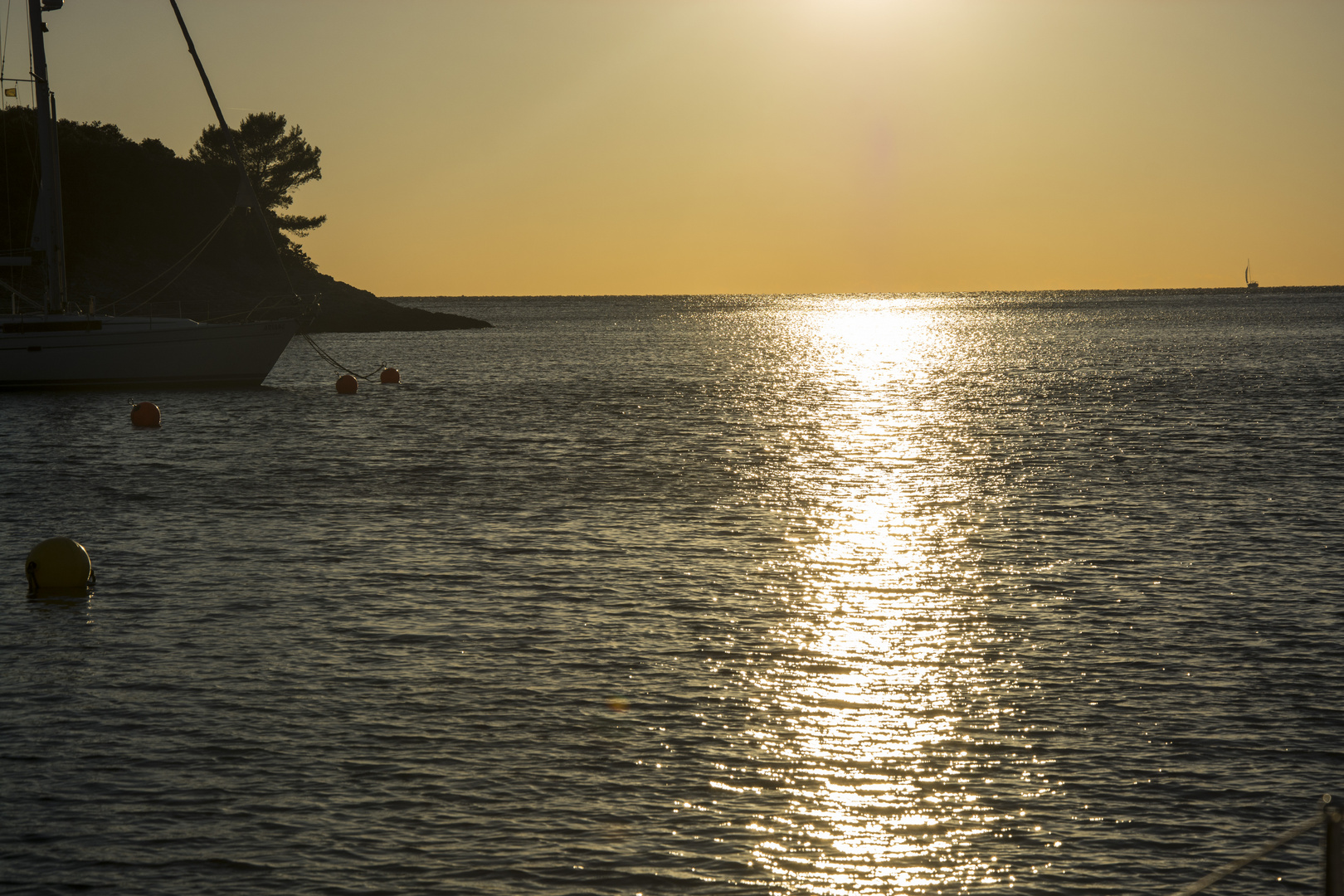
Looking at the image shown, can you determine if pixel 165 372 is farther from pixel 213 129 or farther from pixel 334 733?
pixel 213 129

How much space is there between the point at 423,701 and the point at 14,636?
20.4 feet

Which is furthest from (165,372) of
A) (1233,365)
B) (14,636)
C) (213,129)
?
(213,129)

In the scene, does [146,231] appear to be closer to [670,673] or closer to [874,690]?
[670,673]

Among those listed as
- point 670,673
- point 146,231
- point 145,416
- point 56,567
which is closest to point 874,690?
point 670,673

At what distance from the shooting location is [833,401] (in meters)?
59.8

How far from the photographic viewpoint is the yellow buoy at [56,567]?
1839 centimetres

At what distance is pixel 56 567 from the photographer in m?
18.4

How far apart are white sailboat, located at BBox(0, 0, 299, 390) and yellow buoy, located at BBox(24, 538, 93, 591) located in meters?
33.6

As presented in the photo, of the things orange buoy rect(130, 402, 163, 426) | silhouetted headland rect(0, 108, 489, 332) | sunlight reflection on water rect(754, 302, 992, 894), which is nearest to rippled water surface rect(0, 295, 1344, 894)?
sunlight reflection on water rect(754, 302, 992, 894)

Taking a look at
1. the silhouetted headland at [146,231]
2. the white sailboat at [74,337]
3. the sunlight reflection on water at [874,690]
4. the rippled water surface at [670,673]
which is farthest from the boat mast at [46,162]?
the silhouetted headland at [146,231]

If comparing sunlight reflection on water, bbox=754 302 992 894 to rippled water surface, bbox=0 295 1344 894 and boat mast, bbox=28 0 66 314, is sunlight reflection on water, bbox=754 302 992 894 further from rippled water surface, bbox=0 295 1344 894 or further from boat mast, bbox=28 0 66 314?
boat mast, bbox=28 0 66 314

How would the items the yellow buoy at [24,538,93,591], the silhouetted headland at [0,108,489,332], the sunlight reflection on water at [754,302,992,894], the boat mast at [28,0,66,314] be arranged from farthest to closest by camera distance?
the silhouetted headland at [0,108,489,332]
the boat mast at [28,0,66,314]
the yellow buoy at [24,538,93,591]
the sunlight reflection on water at [754,302,992,894]

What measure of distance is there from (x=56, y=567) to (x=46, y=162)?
120ft

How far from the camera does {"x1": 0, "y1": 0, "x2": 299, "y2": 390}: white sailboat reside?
160 feet
